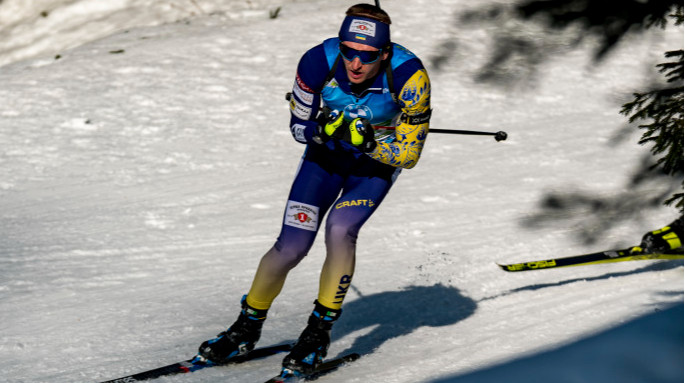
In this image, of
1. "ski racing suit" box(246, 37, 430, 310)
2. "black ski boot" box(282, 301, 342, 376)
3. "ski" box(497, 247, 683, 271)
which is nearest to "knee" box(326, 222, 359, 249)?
"ski racing suit" box(246, 37, 430, 310)

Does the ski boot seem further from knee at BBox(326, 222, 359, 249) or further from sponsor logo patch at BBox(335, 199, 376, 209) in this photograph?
knee at BBox(326, 222, 359, 249)

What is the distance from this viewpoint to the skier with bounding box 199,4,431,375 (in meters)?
4.71

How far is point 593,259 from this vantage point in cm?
664

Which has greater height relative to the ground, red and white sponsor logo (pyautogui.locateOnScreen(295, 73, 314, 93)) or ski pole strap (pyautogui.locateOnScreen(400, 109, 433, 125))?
red and white sponsor logo (pyautogui.locateOnScreen(295, 73, 314, 93))

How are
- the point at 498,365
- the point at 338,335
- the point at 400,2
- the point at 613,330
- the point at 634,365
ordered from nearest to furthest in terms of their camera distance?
the point at 634,365, the point at 498,365, the point at 613,330, the point at 338,335, the point at 400,2

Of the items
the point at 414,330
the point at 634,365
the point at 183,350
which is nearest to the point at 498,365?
the point at 634,365

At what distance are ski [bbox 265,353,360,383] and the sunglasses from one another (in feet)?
5.85

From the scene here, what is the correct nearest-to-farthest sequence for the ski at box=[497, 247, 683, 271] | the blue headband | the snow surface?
the blue headband → the snow surface → the ski at box=[497, 247, 683, 271]

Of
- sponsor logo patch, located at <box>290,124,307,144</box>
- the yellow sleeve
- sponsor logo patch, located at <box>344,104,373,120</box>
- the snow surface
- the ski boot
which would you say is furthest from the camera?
the ski boot

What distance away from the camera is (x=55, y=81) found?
11.3m

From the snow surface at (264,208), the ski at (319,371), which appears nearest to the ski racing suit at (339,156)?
the ski at (319,371)

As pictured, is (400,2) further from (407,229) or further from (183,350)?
(183,350)

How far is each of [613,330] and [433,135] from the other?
5.56 m

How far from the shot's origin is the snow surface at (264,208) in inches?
215
